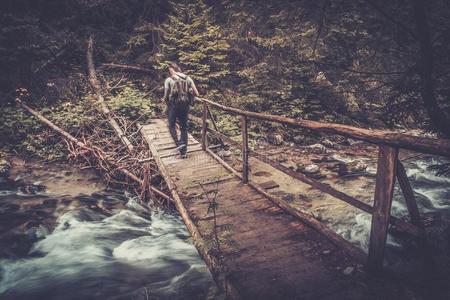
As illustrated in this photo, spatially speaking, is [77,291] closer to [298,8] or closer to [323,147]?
[298,8]

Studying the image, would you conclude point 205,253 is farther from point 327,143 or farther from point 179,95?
point 327,143

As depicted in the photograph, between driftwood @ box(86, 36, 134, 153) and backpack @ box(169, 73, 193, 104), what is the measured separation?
75.5 inches

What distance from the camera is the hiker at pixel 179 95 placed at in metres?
7.11

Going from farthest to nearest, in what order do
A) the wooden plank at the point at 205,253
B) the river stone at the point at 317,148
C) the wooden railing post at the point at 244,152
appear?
the river stone at the point at 317,148 < the wooden railing post at the point at 244,152 < the wooden plank at the point at 205,253

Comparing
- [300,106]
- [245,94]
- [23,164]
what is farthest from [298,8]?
[23,164]

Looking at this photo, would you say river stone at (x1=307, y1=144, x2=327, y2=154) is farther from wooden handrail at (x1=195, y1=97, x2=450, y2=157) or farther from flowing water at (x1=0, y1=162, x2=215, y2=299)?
wooden handrail at (x1=195, y1=97, x2=450, y2=157)

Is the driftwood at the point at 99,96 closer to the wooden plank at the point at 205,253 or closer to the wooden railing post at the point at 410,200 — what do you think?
the wooden plank at the point at 205,253

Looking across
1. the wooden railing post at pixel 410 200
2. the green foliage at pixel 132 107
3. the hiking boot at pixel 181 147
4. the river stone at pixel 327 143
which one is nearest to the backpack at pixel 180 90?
the hiking boot at pixel 181 147

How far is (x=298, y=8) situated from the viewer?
4.32 m

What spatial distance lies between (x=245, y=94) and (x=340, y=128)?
8882mm

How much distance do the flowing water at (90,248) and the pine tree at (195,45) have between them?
18.0ft

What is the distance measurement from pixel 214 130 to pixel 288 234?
3.94 meters

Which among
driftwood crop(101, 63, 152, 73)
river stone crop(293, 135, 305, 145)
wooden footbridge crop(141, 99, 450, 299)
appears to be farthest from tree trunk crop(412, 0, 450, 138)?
driftwood crop(101, 63, 152, 73)

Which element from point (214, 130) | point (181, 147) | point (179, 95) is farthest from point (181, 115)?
point (214, 130)
